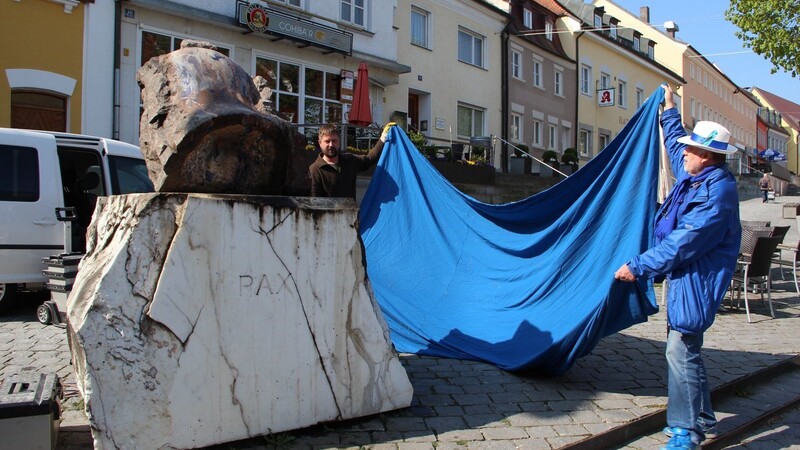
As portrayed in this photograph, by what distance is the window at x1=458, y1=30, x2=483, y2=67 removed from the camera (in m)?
22.9

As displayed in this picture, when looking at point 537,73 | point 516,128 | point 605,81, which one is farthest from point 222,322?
point 605,81

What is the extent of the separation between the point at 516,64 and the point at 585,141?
7.56m

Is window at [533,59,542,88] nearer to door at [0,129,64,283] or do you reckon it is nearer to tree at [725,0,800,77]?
tree at [725,0,800,77]

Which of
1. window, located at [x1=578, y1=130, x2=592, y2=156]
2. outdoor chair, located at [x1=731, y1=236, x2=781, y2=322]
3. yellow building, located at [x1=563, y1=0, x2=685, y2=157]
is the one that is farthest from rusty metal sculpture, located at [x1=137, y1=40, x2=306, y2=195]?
window, located at [x1=578, y1=130, x2=592, y2=156]

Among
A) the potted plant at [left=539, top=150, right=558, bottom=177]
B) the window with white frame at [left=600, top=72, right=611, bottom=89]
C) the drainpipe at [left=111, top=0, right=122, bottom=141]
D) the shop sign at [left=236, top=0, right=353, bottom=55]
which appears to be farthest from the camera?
the window with white frame at [left=600, top=72, right=611, bottom=89]

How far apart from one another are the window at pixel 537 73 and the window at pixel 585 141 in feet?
15.4

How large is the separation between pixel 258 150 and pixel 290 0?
13662 mm

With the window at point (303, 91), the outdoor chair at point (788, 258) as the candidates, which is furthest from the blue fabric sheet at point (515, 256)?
the window at point (303, 91)

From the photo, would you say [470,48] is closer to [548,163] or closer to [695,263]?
[548,163]

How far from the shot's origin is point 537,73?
89.1ft

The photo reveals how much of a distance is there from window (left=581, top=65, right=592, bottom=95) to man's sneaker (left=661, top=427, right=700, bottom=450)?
28.7 meters

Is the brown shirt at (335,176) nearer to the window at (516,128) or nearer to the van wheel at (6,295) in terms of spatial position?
the van wheel at (6,295)

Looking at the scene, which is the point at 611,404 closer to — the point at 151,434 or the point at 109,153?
the point at 151,434

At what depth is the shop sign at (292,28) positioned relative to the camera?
1490cm
